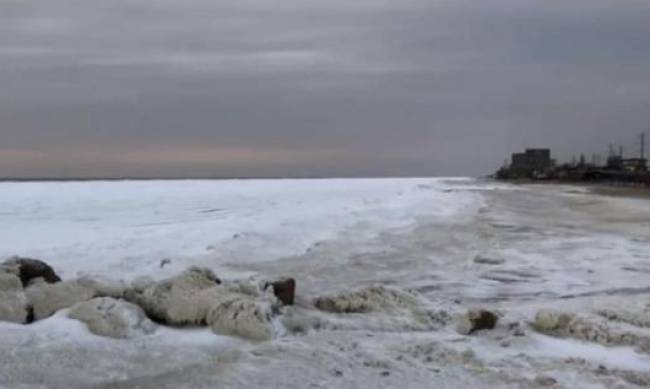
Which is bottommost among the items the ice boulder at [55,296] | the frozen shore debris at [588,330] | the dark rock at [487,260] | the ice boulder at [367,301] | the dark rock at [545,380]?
the dark rock at [487,260]

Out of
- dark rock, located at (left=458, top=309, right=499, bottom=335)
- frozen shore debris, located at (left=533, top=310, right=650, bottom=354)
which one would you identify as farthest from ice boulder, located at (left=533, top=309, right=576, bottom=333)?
dark rock, located at (left=458, top=309, right=499, bottom=335)

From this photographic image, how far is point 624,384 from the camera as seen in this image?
5.93m

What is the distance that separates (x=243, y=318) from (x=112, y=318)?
1242 millimetres

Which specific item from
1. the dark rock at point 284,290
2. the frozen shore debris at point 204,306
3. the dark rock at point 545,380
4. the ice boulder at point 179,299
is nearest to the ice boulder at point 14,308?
the frozen shore debris at point 204,306

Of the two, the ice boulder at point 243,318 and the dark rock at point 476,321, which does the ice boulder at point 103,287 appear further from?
the dark rock at point 476,321

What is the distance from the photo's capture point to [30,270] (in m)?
9.52

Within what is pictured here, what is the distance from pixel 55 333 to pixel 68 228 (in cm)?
1604

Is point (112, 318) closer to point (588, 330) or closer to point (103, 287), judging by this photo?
point (103, 287)

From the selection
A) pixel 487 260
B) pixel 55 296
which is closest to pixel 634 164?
pixel 487 260

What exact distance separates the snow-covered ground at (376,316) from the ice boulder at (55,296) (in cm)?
44

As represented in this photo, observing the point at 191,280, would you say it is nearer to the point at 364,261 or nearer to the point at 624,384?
the point at 624,384

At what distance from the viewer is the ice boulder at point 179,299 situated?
310 inches

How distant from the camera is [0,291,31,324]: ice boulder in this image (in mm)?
7578

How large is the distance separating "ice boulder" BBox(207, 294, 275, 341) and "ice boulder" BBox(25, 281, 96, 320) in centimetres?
148
